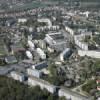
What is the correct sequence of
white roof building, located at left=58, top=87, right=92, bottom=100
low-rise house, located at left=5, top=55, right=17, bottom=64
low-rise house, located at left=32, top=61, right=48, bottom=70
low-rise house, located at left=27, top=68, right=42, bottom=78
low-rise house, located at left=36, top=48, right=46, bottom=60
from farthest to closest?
1. low-rise house, located at left=36, top=48, right=46, bottom=60
2. low-rise house, located at left=5, top=55, right=17, bottom=64
3. low-rise house, located at left=32, top=61, right=48, bottom=70
4. low-rise house, located at left=27, top=68, right=42, bottom=78
5. white roof building, located at left=58, top=87, right=92, bottom=100

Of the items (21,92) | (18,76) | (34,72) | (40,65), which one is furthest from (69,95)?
(40,65)

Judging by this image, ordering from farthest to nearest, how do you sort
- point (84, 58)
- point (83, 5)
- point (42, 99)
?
point (83, 5)
point (84, 58)
point (42, 99)

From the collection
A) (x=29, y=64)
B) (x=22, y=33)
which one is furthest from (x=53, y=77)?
(x=22, y=33)

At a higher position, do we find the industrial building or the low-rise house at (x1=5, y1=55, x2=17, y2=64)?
the industrial building

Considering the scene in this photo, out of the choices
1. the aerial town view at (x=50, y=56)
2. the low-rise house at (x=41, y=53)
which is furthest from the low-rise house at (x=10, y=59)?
the low-rise house at (x=41, y=53)

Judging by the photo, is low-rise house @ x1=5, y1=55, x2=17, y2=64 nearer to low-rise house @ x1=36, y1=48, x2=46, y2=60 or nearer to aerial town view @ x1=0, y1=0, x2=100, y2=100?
aerial town view @ x1=0, y1=0, x2=100, y2=100

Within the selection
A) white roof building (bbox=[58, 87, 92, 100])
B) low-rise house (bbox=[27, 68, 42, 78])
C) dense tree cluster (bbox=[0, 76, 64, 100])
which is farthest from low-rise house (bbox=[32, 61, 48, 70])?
white roof building (bbox=[58, 87, 92, 100])

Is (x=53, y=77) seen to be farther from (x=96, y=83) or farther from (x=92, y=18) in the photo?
(x=92, y=18)
